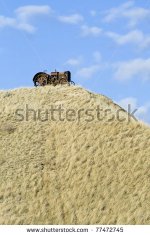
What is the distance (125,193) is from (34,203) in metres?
5.18

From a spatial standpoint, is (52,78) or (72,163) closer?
(72,163)

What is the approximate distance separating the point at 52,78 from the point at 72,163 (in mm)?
17070

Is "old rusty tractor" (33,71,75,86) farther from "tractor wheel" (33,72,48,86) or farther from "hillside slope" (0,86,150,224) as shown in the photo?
"hillside slope" (0,86,150,224)

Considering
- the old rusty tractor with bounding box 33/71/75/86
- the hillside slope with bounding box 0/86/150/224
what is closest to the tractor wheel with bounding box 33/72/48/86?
the old rusty tractor with bounding box 33/71/75/86

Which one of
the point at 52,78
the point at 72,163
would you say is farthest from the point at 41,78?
the point at 72,163

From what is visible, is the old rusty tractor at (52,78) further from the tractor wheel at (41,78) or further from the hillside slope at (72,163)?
the hillside slope at (72,163)

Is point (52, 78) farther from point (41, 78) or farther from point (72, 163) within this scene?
point (72, 163)

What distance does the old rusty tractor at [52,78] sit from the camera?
47500 millimetres

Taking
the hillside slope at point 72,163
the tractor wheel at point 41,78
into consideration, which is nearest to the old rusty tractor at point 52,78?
the tractor wheel at point 41,78

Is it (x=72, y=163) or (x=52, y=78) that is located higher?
(x=52, y=78)

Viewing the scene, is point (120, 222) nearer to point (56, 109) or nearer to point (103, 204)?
point (103, 204)

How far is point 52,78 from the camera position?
48.3 metres

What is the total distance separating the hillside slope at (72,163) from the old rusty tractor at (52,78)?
5.20m
